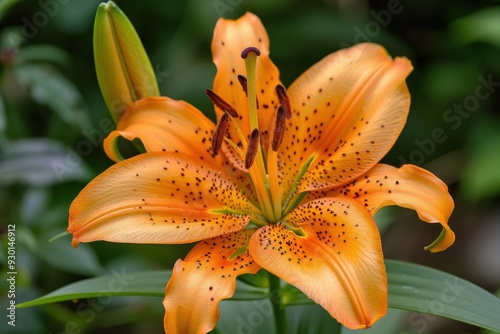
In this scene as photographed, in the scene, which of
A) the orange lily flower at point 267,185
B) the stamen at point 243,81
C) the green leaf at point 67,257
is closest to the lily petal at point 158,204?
the orange lily flower at point 267,185

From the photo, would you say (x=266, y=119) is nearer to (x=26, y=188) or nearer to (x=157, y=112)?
(x=157, y=112)

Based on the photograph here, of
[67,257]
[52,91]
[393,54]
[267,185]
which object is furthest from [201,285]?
[393,54]

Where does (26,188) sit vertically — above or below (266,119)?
below

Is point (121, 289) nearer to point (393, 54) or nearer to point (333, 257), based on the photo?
point (333, 257)

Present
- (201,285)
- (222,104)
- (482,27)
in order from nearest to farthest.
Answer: (201,285) < (222,104) < (482,27)

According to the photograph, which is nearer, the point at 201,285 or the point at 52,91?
the point at 201,285

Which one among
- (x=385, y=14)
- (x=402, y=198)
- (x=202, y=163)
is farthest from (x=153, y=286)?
(x=385, y=14)
